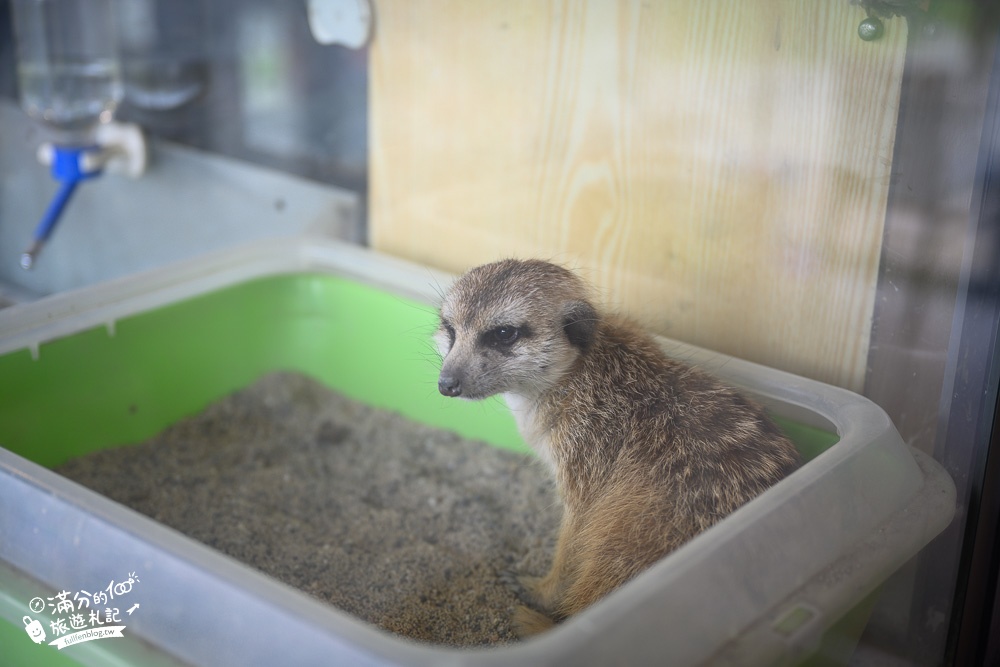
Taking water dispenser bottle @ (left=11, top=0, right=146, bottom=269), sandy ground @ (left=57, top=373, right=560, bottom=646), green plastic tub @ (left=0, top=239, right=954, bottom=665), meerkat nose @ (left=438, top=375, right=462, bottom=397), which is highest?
water dispenser bottle @ (left=11, top=0, right=146, bottom=269)

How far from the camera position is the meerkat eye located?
124 cm

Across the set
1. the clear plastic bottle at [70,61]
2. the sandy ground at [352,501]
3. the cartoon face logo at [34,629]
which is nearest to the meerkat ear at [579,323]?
the sandy ground at [352,501]

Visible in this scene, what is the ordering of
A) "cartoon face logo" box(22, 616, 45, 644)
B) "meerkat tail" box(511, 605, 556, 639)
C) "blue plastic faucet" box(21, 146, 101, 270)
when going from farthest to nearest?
"blue plastic faucet" box(21, 146, 101, 270) < "meerkat tail" box(511, 605, 556, 639) < "cartoon face logo" box(22, 616, 45, 644)

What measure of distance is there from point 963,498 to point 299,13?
156 cm

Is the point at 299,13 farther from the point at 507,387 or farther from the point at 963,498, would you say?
the point at 963,498

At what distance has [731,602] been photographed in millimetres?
931

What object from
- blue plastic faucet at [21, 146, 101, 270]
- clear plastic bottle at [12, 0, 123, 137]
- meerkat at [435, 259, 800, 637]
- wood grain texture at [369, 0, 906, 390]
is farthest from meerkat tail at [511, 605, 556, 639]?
clear plastic bottle at [12, 0, 123, 137]

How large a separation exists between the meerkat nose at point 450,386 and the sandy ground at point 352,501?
0.30 m

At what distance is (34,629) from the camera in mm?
1022

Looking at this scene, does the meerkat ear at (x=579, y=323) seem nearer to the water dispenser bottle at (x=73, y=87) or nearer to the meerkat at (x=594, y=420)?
the meerkat at (x=594, y=420)

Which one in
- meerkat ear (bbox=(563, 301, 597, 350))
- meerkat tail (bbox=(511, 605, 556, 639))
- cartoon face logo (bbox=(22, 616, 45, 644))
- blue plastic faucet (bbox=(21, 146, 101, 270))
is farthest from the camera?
blue plastic faucet (bbox=(21, 146, 101, 270))

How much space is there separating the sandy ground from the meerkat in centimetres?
11

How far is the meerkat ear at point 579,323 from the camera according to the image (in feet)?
4.14

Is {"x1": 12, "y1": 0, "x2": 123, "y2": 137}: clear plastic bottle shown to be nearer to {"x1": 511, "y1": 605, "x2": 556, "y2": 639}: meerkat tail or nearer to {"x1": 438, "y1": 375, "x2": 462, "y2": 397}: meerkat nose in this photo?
{"x1": 438, "y1": 375, "x2": 462, "y2": 397}: meerkat nose
